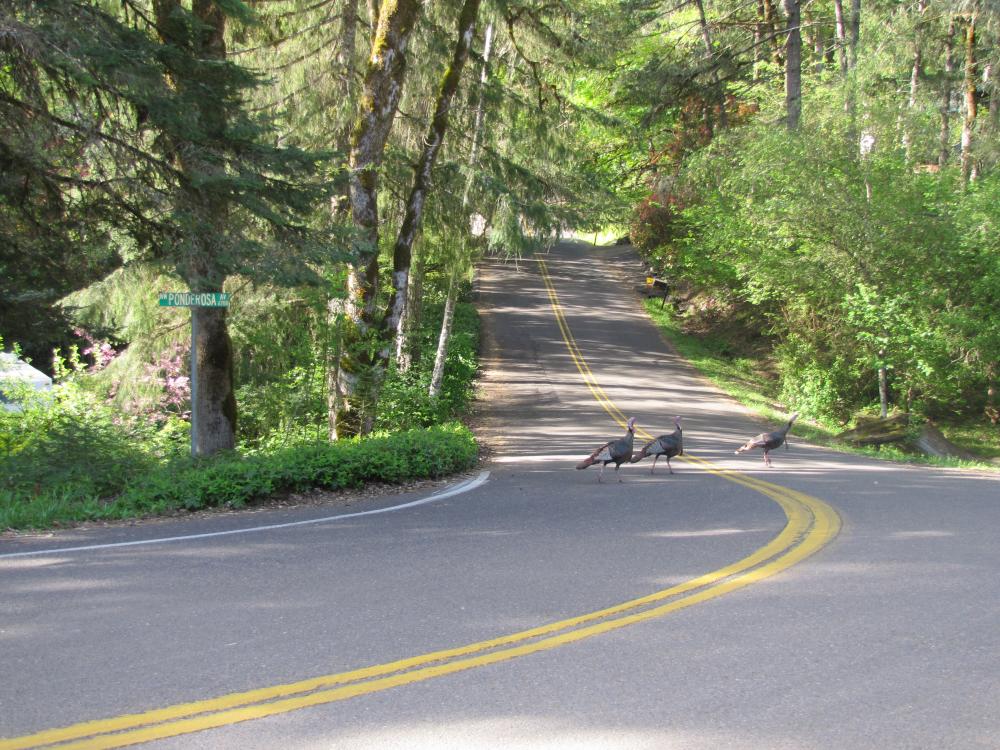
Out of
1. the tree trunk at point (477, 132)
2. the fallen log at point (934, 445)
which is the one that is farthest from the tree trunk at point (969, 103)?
the tree trunk at point (477, 132)

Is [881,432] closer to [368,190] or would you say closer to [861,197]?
[861,197]

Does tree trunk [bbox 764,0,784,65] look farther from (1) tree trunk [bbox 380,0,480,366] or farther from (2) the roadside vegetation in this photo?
(2) the roadside vegetation

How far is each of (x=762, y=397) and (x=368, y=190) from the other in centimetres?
1930

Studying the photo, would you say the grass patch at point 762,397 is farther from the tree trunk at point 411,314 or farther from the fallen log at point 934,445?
the tree trunk at point 411,314

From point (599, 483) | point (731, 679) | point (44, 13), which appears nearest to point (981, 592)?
point (731, 679)

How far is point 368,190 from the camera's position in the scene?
1588 centimetres

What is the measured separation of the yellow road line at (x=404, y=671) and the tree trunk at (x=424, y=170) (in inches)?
395

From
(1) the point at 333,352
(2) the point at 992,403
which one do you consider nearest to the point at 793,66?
(2) the point at 992,403

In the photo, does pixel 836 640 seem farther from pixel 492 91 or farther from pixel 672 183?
pixel 672 183

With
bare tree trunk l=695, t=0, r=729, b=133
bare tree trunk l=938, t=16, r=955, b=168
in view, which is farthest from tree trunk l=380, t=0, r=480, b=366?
bare tree trunk l=938, t=16, r=955, b=168

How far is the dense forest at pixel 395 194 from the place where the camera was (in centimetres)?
1159

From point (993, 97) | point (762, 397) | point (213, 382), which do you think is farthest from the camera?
point (762, 397)

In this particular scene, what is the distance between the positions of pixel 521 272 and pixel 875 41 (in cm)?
2943

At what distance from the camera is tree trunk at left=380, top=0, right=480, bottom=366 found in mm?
17016
